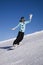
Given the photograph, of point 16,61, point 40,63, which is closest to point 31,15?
point 16,61

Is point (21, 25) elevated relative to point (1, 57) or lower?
elevated

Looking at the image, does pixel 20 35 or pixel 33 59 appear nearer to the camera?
pixel 33 59

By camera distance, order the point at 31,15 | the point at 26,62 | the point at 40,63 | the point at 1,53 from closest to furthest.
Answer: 1. the point at 40,63
2. the point at 26,62
3. the point at 1,53
4. the point at 31,15

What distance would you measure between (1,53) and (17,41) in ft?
4.32

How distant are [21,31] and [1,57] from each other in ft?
8.09

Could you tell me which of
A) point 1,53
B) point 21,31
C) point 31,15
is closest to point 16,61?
point 1,53

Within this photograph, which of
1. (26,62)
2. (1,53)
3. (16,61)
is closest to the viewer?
(26,62)

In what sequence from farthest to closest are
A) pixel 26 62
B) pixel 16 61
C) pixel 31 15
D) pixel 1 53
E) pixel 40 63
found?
pixel 31 15
pixel 1 53
pixel 16 61
pixel 26 62
pixel 40 63

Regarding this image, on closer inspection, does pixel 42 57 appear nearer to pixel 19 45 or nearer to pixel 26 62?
pixel 26 62

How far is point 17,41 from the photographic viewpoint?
13.7 meters

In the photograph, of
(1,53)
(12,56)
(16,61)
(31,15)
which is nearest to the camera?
(16,61)

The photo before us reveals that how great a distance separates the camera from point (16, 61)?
398 inches

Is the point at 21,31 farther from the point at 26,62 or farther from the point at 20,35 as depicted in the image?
the point at 26,62

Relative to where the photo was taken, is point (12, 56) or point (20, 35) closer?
point (12, 56)
